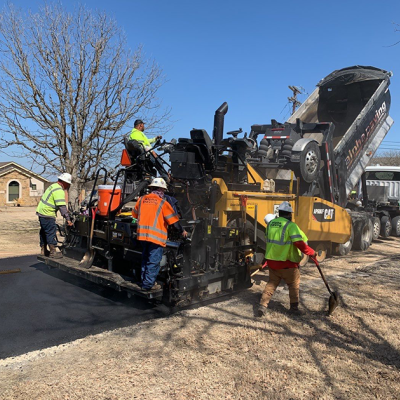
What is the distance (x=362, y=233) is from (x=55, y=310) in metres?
8.65

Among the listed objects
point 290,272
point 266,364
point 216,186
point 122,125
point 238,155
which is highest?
point 122,125

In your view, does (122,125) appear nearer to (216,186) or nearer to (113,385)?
(216,186)

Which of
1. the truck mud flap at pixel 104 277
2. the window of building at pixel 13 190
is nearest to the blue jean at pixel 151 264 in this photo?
the truck mud flap at pixel 104 277

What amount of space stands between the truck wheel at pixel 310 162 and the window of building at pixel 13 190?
3284 cm

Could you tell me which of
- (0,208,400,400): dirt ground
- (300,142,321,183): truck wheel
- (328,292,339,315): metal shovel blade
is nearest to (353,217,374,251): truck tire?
(300,142,321,183): truck wheel

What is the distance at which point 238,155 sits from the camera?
21.2 feet

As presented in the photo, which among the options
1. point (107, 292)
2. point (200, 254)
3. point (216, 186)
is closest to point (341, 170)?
point (216, 186)

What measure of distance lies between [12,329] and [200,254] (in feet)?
8.10

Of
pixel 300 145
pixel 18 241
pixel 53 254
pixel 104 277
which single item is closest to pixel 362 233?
pixel 300 145

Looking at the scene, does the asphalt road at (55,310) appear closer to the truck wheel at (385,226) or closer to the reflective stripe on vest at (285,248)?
the reflective stripe on vest at (285,248)

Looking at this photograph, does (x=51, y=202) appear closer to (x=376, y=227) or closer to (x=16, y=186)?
(x=376, y=227)

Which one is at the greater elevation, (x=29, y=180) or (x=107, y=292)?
(x=29, y=180)

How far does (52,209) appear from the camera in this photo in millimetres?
6680

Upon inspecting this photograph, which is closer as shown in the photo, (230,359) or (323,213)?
(230,359)
